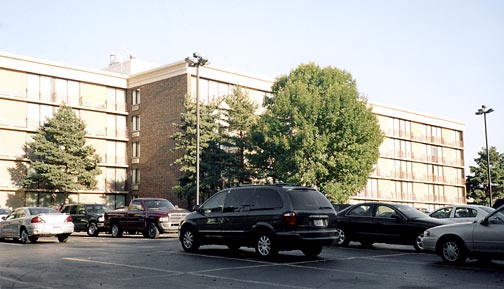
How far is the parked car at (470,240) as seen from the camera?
13.1m

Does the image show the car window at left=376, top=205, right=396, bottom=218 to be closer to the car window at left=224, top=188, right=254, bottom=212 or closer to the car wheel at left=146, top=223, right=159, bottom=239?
the car window at left=224, top=188, right=254, bottom=212

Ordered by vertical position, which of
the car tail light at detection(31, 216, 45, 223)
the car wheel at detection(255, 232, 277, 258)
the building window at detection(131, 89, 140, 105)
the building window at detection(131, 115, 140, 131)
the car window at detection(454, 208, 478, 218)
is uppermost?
the building window at detection(131, 89, 140, 105)

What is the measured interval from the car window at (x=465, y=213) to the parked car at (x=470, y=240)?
608cm

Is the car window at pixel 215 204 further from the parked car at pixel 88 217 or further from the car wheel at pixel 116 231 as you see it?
the parked car at pixel 88 217

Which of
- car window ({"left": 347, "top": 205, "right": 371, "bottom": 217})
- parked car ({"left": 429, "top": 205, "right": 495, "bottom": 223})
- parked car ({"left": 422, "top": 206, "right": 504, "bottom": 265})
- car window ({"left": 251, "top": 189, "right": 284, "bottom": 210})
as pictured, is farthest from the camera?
parked car ({"left": 429, "top": 205, "right": 495, "bottom": 223})

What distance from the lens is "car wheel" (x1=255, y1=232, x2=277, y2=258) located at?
1446cm

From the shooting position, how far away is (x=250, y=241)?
1505 cm

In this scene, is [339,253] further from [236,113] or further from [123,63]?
[123,63]

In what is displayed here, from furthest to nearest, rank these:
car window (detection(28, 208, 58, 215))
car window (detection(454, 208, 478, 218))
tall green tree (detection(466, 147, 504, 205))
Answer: tall green tree (detection(466, 147, 504, 205))
car window (detection(28, 208, 58, 215))
car window (detection(454, 208, 478, 218))

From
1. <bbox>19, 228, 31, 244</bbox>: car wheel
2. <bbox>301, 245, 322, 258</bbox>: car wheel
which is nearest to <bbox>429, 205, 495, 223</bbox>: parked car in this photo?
<bbox>301, 245, 322, 258</bbox>: car wheel

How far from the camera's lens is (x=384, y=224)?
18531 mm

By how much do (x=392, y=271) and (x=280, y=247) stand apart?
9.72ft

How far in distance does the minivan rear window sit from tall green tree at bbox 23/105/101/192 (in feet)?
122

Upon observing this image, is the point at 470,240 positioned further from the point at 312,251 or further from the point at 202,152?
the point at 202,152
